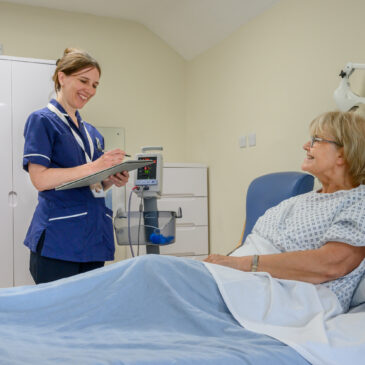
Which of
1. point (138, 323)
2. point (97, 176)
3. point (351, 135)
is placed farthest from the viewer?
point (97, 176)

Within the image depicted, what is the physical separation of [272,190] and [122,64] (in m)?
2.10

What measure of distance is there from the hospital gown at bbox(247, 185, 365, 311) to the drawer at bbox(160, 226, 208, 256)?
1.58 metres

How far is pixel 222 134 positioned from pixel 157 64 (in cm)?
99

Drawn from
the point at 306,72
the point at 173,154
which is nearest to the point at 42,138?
the point at 306,72

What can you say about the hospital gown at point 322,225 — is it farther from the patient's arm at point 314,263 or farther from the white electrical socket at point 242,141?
the white electrical socket at point 242,141

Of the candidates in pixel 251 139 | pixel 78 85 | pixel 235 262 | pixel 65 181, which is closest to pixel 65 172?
pixel 65 181

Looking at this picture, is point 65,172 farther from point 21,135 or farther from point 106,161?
point 21,135

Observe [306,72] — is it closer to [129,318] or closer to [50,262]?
[50,262]

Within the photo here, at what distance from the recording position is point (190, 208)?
134 inches

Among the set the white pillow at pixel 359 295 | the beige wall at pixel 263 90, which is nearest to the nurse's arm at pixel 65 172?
the white pillow at pixel 359 295

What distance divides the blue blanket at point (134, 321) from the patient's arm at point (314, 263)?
292mm

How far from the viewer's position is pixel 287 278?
1.47m

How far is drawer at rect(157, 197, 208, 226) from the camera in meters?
3.30

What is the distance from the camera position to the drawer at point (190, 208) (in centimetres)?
Result: 330
